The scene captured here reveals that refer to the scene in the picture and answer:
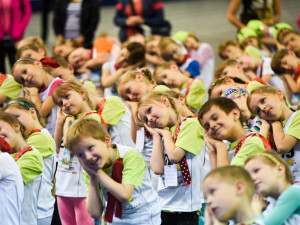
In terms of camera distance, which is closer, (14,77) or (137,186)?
(137,186)

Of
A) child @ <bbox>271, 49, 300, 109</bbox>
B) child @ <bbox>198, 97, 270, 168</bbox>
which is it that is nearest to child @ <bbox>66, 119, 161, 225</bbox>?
child @ <bbox>198, 97, 270, 168</bbox>

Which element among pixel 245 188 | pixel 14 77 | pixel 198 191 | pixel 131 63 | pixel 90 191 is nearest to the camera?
pixel 245 188

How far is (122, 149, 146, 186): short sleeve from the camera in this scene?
13.2ft

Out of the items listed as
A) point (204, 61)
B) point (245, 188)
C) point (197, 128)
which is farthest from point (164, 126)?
point (204, 61)

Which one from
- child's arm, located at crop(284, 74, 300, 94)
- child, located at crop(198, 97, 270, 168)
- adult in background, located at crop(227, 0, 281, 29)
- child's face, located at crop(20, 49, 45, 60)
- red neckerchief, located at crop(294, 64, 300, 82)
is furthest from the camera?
adult in background, located at crop(227, 0, 281, 29)

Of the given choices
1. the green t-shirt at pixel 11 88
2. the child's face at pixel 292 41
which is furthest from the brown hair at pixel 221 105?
the child's face at pixel 292 41

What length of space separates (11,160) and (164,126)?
3.69ft

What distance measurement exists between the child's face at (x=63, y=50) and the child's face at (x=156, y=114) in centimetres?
357

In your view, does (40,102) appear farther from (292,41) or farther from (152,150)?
(292,41)

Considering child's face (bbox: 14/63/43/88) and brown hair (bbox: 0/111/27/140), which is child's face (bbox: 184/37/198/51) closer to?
child's face (bbox: 14/63/43/88)

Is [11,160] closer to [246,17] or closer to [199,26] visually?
[246,17]

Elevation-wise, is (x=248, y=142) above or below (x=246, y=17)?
above

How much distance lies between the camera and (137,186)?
4.20 metres

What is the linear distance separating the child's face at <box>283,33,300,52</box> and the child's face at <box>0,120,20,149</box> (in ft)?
13.8
